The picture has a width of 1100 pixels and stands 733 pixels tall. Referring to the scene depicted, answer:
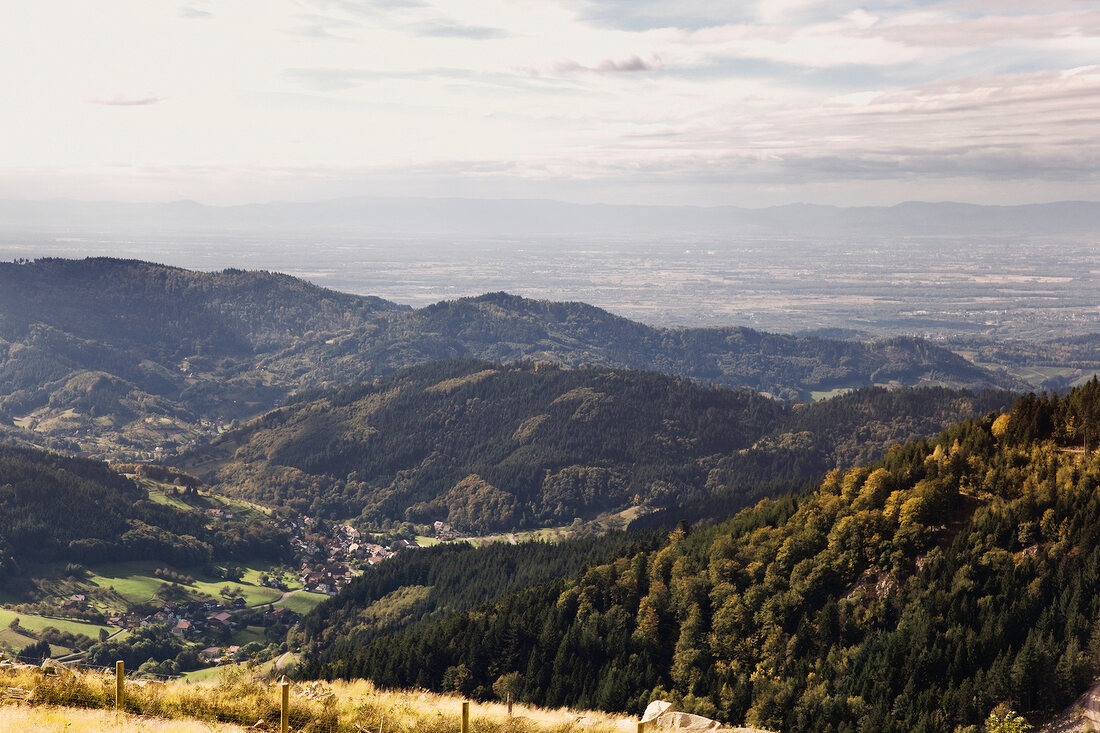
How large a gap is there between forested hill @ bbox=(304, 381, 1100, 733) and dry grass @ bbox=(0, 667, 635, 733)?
86.2 ft

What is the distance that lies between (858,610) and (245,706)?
48529 mm

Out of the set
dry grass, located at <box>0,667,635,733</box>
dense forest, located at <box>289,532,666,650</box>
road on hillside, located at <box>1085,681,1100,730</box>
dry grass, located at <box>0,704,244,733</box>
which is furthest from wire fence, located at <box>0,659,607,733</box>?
dense forest, located at <box>289,532,666,650</box>

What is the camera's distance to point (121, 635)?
541 ft

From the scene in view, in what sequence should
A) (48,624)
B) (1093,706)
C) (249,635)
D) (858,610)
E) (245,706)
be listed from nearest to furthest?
1. (245,706)
2. (1093,706)
3. (858,610)
4. (48,624)
5. (249,635)

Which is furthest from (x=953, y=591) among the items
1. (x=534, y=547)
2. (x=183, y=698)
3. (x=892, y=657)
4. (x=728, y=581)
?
(x=534, y=547)

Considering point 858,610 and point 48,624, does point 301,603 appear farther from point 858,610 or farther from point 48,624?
point 858,610

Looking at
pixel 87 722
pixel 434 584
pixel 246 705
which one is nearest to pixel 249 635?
pixel 434 584

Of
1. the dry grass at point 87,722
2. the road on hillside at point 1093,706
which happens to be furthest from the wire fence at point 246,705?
the road on hillside at point 1093,706

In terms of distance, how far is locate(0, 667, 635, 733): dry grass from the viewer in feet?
119

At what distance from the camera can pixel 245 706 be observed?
37.6m

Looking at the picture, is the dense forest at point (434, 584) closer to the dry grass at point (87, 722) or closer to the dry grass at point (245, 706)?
the dry grass at point (245, 706)

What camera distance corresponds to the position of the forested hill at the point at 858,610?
5603 cm

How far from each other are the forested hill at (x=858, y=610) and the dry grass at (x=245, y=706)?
2628 centimetres

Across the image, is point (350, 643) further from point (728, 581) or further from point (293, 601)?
point (728, 581)
